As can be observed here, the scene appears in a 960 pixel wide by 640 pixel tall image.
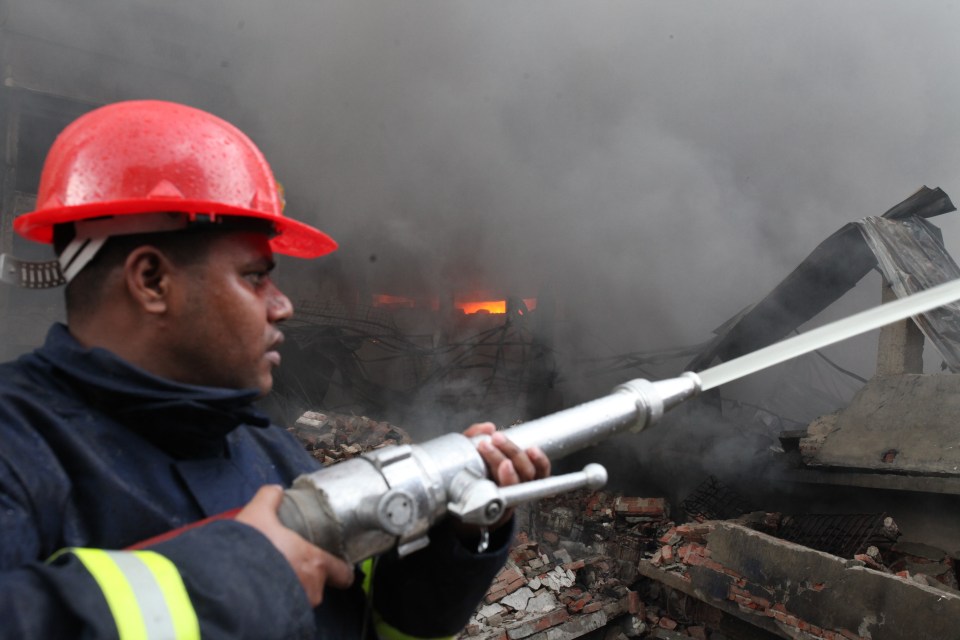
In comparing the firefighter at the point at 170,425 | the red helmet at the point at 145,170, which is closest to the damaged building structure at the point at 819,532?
the firefighter at the point at 170,425

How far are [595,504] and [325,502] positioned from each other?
7.40m

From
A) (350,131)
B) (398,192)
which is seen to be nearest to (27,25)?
(350,131)

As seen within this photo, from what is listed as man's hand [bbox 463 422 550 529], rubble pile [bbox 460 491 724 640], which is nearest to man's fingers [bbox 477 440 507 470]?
man's hand [bbox 463 422 550 529]

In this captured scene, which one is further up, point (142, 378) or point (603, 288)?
point (142, 378)

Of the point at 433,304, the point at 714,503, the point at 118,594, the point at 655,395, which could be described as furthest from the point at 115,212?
the point at 433,304

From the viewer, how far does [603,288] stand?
502 inches

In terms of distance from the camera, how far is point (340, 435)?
755 cm

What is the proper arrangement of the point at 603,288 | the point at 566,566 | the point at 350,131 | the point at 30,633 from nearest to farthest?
1. the point at 30,633
2. the point at 566,566
3. the point at 603,288
4. the point at 350,131

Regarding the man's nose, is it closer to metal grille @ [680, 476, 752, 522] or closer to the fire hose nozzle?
the fire hose nozzle

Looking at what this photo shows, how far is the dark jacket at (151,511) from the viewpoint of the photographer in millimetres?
759

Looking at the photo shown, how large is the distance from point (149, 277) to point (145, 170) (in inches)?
7.6

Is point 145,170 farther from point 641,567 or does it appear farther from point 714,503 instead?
point 714,503

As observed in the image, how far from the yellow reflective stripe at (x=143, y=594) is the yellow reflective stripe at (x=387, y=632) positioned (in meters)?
0.67

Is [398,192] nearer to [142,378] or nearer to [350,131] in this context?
[350,131]
